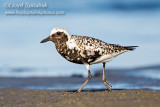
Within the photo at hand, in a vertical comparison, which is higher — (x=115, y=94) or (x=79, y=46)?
(x=79, y=46)

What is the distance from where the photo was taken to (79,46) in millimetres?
11625

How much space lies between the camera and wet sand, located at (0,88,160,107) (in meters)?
8.71

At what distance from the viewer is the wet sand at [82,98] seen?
8711mm

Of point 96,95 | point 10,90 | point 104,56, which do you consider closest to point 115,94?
point 96,95

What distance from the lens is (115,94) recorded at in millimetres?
11141

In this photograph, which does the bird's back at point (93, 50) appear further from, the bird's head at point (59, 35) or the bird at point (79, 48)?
the bird's head at point (59, 35)

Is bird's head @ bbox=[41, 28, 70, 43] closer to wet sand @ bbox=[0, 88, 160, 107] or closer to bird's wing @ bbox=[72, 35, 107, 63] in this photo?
bird's wing @ bbox=[72, 35, 107, 63]

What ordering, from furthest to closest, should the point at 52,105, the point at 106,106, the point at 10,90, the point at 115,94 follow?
the point at 10,90 → the point at 115,94 → the point at 52,105 → the point at 106,106

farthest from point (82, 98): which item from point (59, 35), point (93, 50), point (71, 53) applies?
point (59, 35)

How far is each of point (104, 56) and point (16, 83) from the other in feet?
27.7

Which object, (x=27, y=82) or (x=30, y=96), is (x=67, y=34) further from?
(x=27, y=82)

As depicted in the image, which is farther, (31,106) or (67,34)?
(67,34)

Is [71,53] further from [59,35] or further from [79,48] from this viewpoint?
[59,35]

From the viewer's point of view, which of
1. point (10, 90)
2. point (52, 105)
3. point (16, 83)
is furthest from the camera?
point (16, 83)
